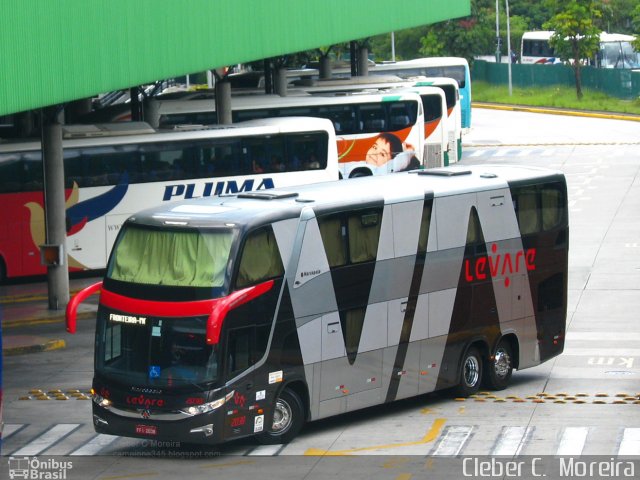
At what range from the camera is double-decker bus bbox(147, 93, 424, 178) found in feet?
143

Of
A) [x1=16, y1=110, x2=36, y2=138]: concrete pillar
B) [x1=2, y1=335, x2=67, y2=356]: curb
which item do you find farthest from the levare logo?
[x1=16, y1=110, x2=36, y2=138]: concrete pillar

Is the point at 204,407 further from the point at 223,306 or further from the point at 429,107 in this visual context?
the point at 429,107

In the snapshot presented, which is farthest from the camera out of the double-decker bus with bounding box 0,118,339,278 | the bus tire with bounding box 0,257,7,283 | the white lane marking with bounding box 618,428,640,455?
the bus tire with bounding box 0,257,7,283

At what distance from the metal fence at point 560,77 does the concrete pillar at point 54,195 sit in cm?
5557

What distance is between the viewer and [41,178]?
32875 millimetres

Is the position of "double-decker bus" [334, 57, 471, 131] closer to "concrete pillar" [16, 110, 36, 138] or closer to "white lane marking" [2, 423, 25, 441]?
"concrete pillar" [16, 110, 36, 138]

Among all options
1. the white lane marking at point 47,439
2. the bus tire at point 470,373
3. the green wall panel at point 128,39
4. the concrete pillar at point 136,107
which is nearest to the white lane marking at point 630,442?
the bus tire at point 470,373

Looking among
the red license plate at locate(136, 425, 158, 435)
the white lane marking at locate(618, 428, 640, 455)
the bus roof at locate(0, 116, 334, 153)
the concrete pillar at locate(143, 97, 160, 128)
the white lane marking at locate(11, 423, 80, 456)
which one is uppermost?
the concrete pillar at locate(143, 97, 160, 128)

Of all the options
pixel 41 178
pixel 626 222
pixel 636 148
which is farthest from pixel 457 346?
pixel 636 148

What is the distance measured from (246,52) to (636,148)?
31898mm

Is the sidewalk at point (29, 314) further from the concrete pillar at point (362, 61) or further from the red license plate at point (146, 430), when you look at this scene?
the concrete pillar at point (362, 61)

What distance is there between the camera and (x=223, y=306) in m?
17.3

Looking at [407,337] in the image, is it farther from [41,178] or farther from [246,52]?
[41,178]

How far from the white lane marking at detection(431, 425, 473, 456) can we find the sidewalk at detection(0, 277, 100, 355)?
10191 mm
